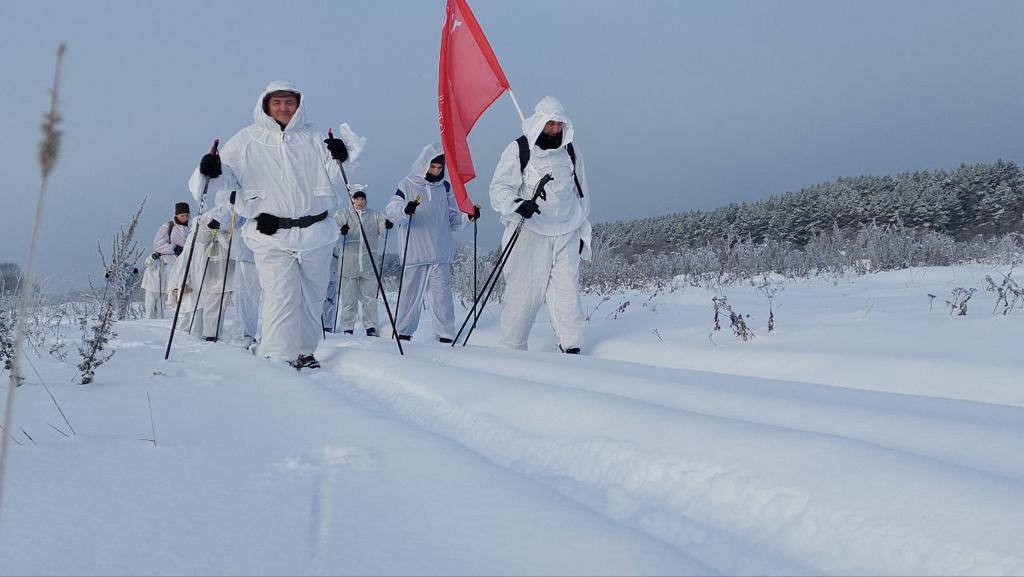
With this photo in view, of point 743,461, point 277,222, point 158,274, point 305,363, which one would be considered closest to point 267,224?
point 277,222

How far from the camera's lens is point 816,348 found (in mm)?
4418

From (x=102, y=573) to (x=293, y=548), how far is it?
0.29 m

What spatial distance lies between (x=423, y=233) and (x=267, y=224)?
306cm

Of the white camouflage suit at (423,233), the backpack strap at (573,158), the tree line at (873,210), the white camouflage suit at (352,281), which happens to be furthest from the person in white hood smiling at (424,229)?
the tree line at (873,210)

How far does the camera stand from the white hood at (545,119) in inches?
214

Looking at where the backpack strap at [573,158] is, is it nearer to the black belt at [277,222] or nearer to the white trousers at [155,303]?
the black belt at [277,222]

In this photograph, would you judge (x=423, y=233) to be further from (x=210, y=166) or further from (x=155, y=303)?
(x=155, y=303)

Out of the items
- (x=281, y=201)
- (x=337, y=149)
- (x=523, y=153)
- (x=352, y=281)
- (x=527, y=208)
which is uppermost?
(x=523, y=153)

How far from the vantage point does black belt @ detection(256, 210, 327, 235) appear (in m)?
4.80

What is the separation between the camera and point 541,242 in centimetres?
571

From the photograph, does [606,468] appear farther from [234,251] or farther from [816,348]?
[234,251]

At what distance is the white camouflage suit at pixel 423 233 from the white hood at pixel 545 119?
232cm

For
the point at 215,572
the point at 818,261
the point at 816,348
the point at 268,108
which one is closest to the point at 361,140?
the point at 268,108

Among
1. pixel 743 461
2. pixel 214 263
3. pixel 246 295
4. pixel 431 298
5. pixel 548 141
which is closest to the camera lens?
pixel 743 461
